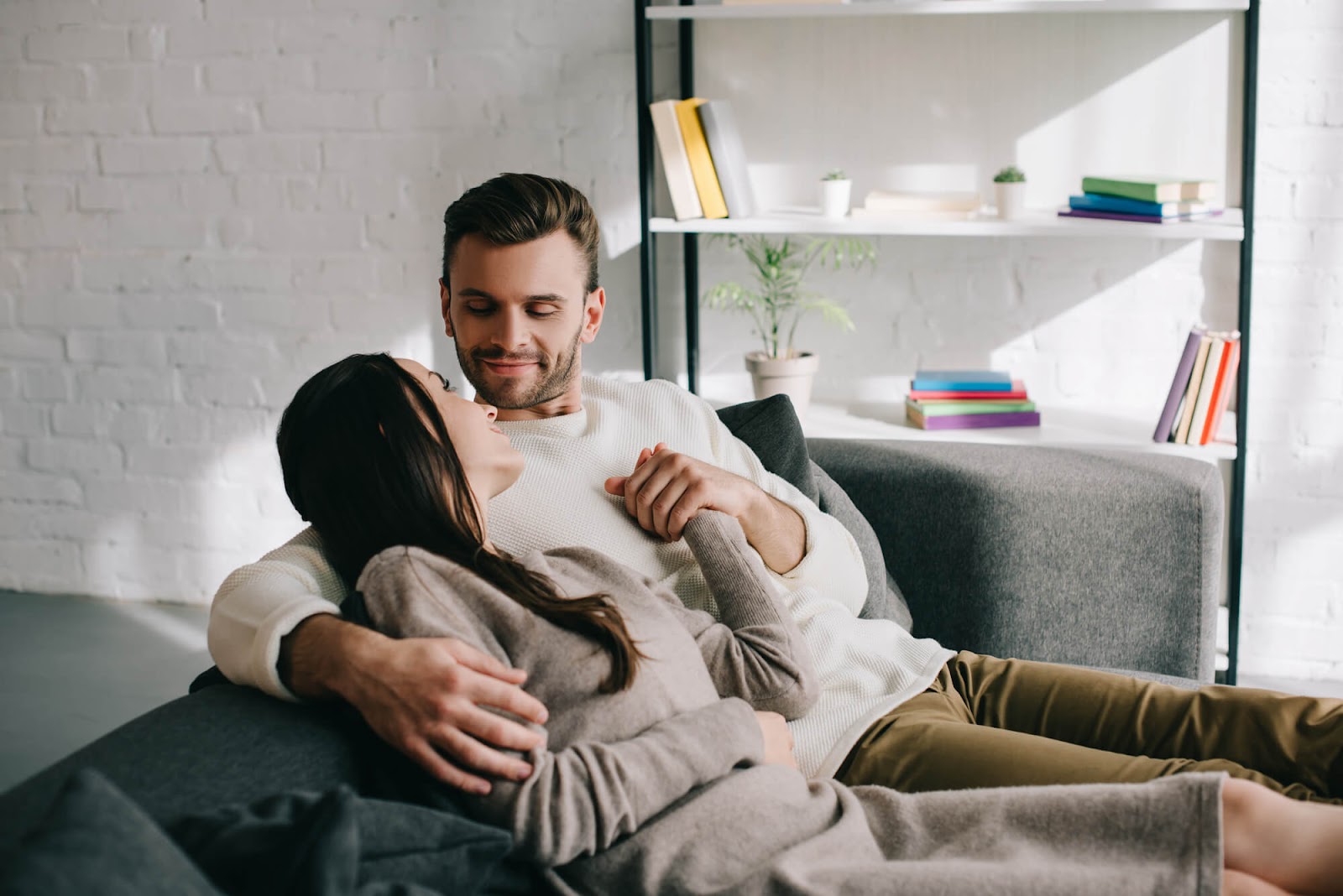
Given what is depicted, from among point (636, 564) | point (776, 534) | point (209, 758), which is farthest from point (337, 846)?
point (776, 534)

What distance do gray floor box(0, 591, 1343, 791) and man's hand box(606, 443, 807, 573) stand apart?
1.48m

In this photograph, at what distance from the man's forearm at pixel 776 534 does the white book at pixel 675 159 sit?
1.09 metres

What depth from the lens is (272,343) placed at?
3137mm

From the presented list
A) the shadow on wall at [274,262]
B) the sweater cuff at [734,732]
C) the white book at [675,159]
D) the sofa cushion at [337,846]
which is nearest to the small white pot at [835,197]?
the white book at [675,159]

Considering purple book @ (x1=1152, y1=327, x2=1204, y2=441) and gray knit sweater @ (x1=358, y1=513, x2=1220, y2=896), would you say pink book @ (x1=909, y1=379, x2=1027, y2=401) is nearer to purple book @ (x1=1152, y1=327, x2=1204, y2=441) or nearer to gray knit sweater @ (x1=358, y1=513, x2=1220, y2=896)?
purple book @ (x1=1152, y1=327, x2=1204, y2=441)

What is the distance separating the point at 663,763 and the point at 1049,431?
1734mm

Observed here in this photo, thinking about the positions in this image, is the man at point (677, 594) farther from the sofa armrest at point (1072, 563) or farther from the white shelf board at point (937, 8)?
the white shelf board at point (937, 8)

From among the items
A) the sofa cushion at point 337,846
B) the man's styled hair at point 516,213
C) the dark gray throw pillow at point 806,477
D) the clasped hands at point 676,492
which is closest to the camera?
the sofa cushion at point 337,846

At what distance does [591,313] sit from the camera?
191 cm

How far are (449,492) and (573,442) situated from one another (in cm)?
42

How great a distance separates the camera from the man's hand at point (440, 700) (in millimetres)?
1038

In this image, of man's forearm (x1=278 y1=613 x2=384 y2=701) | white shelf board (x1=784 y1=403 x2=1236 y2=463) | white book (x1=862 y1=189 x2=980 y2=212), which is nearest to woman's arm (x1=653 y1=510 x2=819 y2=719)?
man's forearm (x1=278 y1=613 x2=384 y2=701)

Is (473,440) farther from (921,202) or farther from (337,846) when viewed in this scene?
(921,202)

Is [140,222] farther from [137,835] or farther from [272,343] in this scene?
[137,835]
